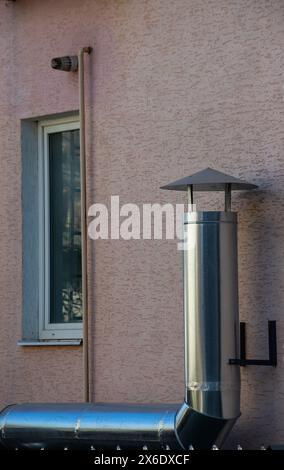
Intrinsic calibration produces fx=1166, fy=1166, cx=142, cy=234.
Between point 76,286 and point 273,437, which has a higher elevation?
point 76,286

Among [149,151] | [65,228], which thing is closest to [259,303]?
[149,151]

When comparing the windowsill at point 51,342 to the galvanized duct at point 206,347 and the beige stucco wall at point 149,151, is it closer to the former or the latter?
the beige stucco wall at point 149,151

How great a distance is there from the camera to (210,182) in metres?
7.70

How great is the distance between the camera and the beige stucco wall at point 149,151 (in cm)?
799

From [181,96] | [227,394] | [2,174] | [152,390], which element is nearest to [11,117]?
[2,174]

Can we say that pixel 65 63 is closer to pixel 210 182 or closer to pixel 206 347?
pixel 210 182

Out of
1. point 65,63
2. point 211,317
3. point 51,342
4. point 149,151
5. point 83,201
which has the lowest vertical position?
point 51,342

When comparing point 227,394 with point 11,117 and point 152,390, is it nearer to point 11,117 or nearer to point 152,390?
point 152,390

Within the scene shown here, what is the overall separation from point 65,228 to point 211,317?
2241 millimetres

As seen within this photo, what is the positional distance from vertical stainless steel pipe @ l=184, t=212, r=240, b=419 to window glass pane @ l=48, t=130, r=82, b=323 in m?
1.83

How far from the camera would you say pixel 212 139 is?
830cm

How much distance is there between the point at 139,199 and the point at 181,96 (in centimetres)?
84

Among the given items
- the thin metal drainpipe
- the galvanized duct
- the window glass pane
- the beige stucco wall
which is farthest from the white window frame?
the galvanized duct
